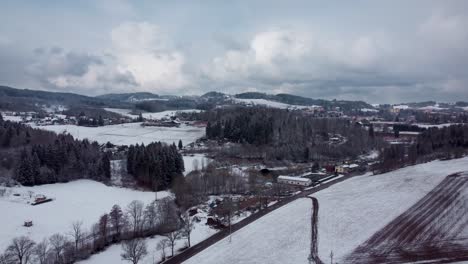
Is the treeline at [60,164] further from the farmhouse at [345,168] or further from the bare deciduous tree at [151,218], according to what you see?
A: the farmhouse at [345,168]


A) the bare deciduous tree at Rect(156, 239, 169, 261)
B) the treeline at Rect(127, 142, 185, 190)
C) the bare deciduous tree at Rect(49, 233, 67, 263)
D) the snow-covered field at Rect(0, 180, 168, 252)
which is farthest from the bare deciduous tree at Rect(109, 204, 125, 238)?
the treeline at Rect(127, 142, 185, 190)

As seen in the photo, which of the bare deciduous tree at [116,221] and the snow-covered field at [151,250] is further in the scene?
the bare deciduous tree at [116,221]

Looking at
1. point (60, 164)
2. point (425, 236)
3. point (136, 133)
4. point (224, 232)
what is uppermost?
point (136, 133)

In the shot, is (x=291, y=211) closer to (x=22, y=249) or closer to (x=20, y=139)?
(x=22, y=249)

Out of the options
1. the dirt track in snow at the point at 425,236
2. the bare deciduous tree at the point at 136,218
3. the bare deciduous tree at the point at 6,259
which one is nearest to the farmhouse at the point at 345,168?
the dirt track in snow at the point at 425,236

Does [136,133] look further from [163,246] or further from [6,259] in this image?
[6,259]

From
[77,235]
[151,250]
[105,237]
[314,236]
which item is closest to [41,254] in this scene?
[77,235]

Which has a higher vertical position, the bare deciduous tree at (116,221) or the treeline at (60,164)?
the treeline at (60,164)
